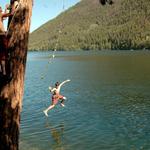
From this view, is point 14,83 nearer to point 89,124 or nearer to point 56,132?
point 56,132

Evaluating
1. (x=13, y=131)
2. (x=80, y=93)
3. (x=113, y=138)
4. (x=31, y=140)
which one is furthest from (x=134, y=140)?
(x=80, y=93)

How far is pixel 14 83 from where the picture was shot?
26.4 feet

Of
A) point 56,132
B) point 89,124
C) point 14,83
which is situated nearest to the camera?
point 14,83

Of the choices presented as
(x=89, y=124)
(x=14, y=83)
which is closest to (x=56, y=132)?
(x=89, y=124)

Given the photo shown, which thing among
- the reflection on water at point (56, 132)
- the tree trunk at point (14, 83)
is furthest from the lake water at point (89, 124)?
the tree trunk at point (14, 83)

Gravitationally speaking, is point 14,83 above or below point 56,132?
above

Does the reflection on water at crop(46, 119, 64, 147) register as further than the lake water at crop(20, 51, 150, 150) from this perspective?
Yes

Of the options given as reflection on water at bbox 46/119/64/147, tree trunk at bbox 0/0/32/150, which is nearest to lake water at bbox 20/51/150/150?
reflection on water at bbox 46/119/64/147

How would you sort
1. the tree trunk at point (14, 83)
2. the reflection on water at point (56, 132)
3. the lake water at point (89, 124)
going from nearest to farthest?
the tree trunk at point (14, 83) → the lake water at point (89, 124) → the reflection on water at point (56, 132)

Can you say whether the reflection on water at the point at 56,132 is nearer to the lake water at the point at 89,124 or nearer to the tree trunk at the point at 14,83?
the lake water at the point at 89,124

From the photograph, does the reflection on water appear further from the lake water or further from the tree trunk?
the tree trunk

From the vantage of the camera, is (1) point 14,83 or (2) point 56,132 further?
(2) point 56,132

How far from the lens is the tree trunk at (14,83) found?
7980 mm

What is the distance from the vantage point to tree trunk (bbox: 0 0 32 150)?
798cm
